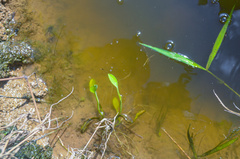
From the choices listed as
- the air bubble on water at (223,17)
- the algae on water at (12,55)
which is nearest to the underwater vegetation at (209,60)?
the air bubble on water at (223,17)

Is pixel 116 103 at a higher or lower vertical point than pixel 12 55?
lower

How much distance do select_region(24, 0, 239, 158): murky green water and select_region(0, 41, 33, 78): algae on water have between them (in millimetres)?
200

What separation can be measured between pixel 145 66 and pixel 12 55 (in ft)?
5.06

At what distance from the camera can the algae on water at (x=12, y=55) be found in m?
2.21

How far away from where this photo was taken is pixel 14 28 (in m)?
2.38

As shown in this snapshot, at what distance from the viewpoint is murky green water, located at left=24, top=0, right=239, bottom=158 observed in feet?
7.82

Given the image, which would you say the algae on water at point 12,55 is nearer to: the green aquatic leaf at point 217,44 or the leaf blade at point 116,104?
the leaf blade at point 116,104

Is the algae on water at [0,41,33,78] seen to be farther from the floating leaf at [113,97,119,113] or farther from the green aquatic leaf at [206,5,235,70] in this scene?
the green aquatic leaf at [206,5,235,70]

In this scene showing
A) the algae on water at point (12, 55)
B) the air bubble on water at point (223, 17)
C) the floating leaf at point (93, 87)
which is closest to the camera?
the floating leaf at point (93, 87)

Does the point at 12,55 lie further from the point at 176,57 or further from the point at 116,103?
the point at 176,57

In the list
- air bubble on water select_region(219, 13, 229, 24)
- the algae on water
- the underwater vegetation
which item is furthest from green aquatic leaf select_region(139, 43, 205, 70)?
the algae on water

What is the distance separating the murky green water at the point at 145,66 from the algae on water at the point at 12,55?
200 millimetres

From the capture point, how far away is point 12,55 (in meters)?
2.24

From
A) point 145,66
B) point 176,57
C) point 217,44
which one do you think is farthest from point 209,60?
point 145,66
